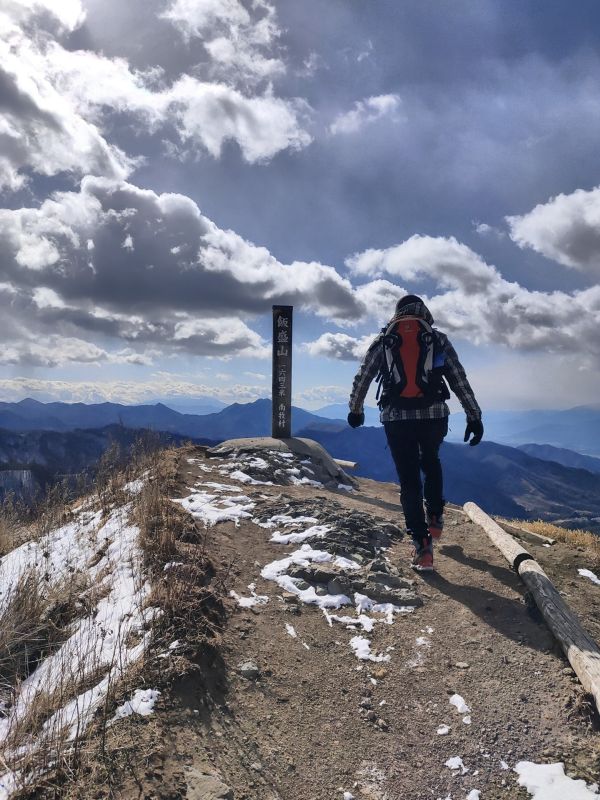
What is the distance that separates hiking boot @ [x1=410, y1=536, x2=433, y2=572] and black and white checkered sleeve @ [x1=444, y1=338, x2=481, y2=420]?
1755 mm

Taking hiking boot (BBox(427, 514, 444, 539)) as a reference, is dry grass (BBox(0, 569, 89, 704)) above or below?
below

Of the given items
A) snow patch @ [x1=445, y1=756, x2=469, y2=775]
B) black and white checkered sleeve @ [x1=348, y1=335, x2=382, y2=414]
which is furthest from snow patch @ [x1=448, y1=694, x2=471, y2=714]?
black and white checkered sleeve @ [x1=348, y1=335, x2=382, y2=414]

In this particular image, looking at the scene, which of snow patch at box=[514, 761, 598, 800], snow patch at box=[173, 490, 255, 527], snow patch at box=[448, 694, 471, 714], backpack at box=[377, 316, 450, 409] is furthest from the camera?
snow patch at box=[173, 490, 255, 527]

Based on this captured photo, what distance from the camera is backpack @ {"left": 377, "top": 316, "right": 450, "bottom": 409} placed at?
5387 millimetres

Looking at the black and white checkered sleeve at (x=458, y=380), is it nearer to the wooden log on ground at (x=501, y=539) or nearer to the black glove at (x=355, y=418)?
the black glove at (x=355, y=418)

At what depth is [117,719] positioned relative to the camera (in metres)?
2.79

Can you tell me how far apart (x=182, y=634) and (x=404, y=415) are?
3376 millimetres

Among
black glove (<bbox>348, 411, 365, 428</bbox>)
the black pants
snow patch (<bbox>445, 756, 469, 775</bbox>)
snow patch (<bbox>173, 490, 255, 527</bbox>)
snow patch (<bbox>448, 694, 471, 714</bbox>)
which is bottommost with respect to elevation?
snow patch (<bbox>445, 756, 469, 775</bbox>)

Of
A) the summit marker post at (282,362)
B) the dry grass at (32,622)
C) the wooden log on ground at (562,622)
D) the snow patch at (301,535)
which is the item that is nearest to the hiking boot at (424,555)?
the wooden log on ground at (562,622)

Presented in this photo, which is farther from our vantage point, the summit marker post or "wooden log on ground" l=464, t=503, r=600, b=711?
the summit marker post

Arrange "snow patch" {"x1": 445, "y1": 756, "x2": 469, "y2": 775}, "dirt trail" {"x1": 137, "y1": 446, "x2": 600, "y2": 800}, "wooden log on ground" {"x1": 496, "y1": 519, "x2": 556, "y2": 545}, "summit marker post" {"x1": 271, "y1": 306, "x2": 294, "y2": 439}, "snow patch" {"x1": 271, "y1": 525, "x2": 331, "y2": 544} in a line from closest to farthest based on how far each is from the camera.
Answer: "dirt trail" {"x1": 137, "y1": 446, "x2": 600, "y2": 800}, "snow patch" {"x1": 445, "y1": 756, "x2": 469, "y2": 775}, "snow patch" {"x1": 271, "y1": 525, "x2": 331, "y2": 544}, "wooden log on ground" {"x1": 496, "y1": 519, "x2": 556, "y2": 545}, "summit marker post" {"x1": 271, "y1": 306, "x2": 294, "y2": 439}

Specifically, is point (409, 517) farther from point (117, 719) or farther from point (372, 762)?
point (117, 719)

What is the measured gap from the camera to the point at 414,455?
18.3ft

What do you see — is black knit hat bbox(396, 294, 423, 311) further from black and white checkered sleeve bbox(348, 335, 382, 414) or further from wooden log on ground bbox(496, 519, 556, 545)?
wooden log on ground bbox(496, 519, 556, 545)
